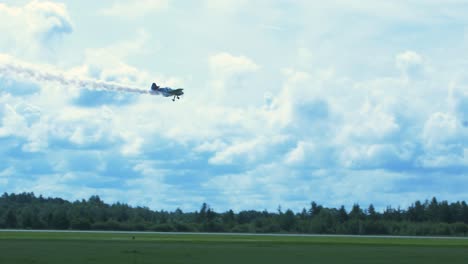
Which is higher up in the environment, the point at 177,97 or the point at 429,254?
the point at 177,97

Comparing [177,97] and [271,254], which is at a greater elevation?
[177,97]

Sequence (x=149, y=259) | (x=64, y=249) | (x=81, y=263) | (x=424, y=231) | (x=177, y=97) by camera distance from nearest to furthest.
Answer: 1. (x=81, y=263)
2. (x=149, y=259)
3. (x=64, y=249)
4. (x=177, y=97)
5. (x=424, y=231)

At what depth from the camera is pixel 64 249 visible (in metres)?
72.9

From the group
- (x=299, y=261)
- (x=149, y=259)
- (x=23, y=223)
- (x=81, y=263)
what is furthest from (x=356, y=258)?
(x=23, y=223)

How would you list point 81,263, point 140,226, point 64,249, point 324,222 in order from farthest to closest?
point 324,222 < point 140,226 < point 64,249 < point 81,263

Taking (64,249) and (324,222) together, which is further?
Result: (324,222)

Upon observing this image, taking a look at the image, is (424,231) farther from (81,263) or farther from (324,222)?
(81,263)

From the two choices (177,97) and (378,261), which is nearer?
(378,261)

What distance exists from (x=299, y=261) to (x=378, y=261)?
7.16 meters

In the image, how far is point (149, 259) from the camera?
200 feet

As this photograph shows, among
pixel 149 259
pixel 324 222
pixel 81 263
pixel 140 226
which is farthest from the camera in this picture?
pixel 324 222

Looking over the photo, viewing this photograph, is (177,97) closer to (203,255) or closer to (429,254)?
(203,255)

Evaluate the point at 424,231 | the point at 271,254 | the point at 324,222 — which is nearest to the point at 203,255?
the point at 271,254

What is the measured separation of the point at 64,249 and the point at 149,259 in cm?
1513
